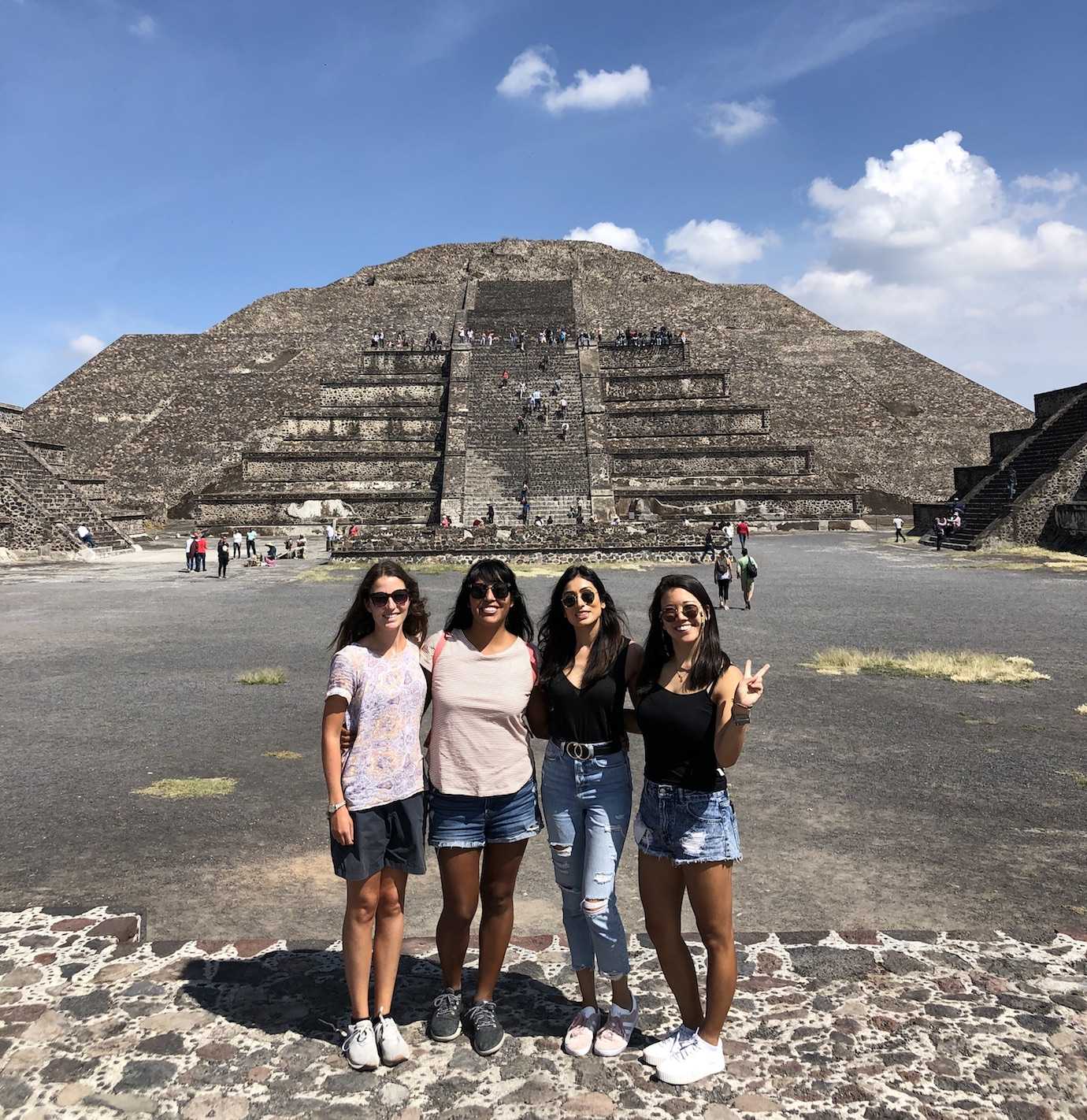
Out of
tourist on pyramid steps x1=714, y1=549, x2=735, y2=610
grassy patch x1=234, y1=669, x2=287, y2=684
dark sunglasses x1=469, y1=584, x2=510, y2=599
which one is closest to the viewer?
dark sunglasses x1=469, y1=584, x2=510, y2=599

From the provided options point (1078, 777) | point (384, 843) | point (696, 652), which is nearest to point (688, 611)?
point (696, 652)

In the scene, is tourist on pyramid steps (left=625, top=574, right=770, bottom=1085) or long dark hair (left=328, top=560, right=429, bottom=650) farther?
long dark hair (left=328, top=560, right=429, bottom=650)

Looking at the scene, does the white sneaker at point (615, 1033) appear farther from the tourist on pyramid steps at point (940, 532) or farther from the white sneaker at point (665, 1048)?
the tourist on pyramid steps at point (940, 532)

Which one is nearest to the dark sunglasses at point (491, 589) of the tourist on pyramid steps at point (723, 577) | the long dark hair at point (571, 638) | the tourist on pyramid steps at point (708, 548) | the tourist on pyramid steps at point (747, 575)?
the long dark hair at point (571, 638)

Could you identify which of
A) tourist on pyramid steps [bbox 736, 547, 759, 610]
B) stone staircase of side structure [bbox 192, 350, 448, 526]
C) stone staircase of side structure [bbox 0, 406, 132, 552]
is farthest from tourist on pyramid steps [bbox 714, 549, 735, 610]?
stone staircase of side structure [bbox 0, 406, 132, 552]

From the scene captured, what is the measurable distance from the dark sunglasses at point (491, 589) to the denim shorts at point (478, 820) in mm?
613

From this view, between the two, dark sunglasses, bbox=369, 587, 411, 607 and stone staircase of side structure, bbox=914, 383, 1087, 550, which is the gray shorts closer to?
dark sunglasses, bbox=369, 587, 411, 607

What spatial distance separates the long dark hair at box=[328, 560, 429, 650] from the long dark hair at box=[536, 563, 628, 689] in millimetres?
433

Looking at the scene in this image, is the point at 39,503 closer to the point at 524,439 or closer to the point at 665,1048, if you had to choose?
the point at 524,439

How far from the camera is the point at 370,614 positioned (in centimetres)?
302

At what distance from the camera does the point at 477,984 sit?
10.0 ft

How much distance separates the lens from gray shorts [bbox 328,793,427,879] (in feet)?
9.39

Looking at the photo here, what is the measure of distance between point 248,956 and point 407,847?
1.11 meters

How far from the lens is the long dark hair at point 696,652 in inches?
111
